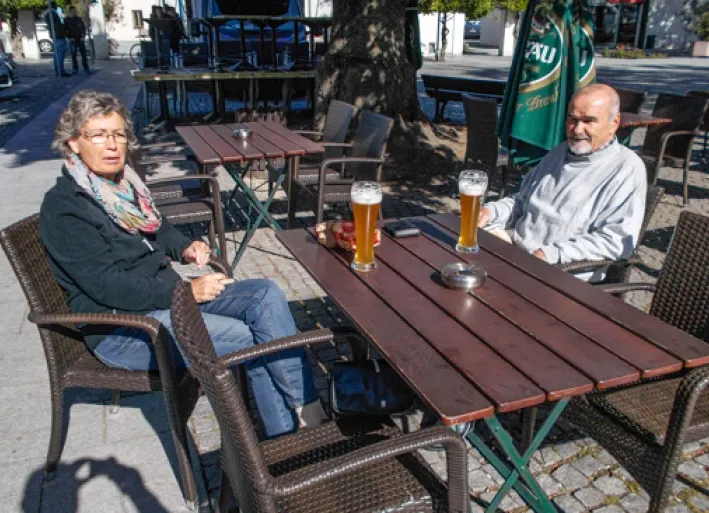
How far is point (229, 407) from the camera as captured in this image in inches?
57.1

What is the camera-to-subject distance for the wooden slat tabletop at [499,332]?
5.34 ft

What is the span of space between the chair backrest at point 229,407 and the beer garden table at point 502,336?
Result: 1.46ft

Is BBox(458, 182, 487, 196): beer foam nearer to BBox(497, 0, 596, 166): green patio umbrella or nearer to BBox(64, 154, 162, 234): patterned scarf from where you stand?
BBox(64, 154, 162, 234): patterned scarf

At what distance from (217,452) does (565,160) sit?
211 centimetres

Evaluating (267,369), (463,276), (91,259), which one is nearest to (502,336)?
(463,276)

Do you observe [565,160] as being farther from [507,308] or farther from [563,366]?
[563,366]

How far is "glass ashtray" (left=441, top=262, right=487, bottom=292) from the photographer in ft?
7.22

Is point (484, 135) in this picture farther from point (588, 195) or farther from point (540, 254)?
point (540, 254)

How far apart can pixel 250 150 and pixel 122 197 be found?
1.90 m

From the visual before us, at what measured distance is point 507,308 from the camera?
80.9 inches

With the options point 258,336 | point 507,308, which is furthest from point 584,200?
point 258,336

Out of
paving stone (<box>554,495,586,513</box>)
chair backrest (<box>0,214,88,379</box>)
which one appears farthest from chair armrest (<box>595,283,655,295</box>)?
chair backrest (<box>0,214,88,379</box>)

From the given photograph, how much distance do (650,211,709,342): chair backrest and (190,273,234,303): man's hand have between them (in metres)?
1.79

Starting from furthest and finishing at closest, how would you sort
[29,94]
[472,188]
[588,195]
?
[29,94], [588,195], [472,188]
